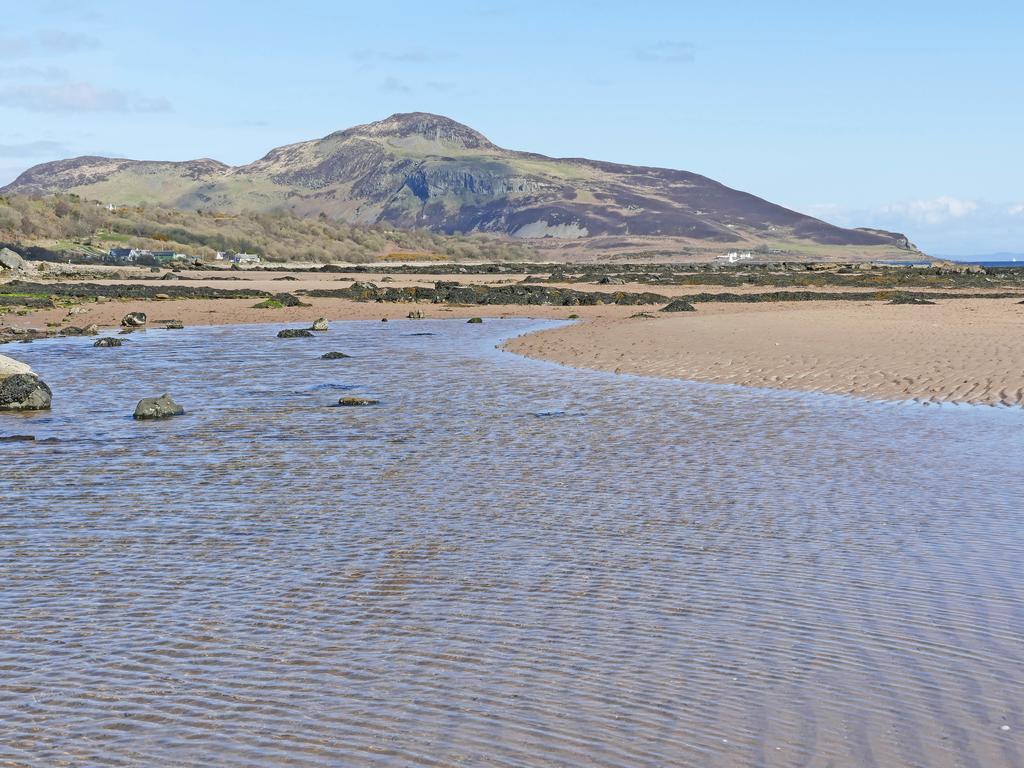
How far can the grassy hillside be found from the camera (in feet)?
314

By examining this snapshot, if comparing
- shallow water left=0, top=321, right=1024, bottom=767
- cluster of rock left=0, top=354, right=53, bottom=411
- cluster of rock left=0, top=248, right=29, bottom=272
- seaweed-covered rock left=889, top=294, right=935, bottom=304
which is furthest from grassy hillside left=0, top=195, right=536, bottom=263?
shallow water left=0, top=321, right=1024, bottom=767

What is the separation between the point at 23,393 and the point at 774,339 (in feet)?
51.5

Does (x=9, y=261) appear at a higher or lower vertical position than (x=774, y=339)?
higher

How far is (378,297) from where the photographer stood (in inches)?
1911

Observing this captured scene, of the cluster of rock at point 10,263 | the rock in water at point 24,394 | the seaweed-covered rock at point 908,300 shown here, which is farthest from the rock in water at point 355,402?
the cluster of rock at point 10,263

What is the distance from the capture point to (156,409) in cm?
1550

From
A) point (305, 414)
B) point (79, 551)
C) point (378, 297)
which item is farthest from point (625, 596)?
point (378, 297)

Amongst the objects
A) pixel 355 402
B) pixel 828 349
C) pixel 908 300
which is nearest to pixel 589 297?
pixel 908 300

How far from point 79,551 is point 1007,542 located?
6563 mm

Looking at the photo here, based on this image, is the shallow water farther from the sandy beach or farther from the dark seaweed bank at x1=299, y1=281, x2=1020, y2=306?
the dark seaweed bank at x1=299, y1=281, x2=1020, y2=306

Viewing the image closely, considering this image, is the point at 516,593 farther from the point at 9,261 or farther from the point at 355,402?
the point at 9,261

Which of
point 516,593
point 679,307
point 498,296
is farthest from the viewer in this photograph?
point 498,296

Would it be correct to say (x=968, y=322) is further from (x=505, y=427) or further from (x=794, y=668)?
(x=794, y=668)

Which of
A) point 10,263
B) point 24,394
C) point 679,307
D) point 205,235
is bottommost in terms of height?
point 24,394
